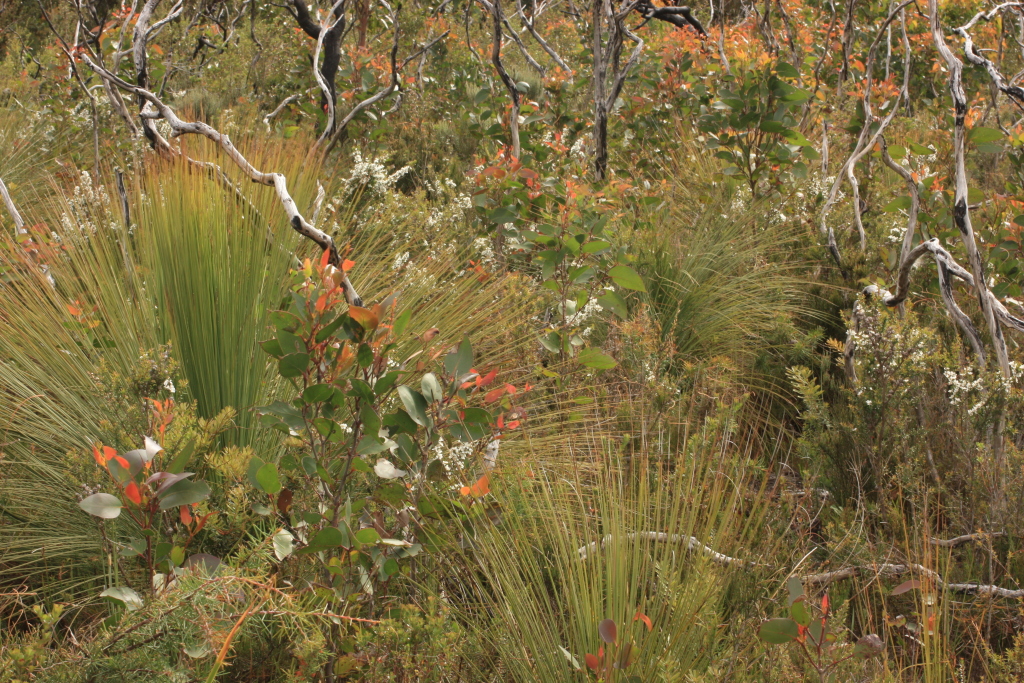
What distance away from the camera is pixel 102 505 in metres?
1.16

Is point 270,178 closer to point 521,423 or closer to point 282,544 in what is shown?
point 521,423

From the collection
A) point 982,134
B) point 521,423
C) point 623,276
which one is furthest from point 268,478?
point 982,134

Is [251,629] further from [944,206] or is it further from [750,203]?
[750,203]

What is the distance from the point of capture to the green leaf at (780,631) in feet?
4.18

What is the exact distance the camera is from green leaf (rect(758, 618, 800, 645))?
1273 millimetres

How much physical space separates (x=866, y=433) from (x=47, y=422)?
2.09m

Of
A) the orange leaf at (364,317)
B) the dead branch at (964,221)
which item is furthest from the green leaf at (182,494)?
the dead branch at (964,221)

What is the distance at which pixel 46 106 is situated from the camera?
5031 mm

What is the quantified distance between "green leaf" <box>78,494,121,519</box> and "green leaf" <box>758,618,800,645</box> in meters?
1.01

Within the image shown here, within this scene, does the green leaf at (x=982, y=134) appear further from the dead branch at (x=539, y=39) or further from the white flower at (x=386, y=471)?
the dead branch at (x=539, y=39)

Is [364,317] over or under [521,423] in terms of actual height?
over

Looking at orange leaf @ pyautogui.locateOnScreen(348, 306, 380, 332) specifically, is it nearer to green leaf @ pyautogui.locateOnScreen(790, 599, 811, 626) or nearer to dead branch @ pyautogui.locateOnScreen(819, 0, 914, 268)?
green leaf @ pyautogui.locateOnScreen(790, 599, 811, 626)

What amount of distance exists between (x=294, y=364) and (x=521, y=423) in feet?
2.63

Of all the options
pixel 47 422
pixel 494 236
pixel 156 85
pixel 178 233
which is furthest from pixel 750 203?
pixel 156 85
